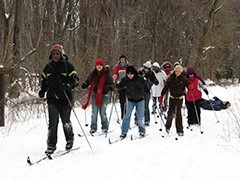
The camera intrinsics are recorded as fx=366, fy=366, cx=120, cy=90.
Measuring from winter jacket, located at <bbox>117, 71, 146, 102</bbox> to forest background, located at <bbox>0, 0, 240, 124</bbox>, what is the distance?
430 centimetres

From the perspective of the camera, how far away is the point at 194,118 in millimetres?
10969

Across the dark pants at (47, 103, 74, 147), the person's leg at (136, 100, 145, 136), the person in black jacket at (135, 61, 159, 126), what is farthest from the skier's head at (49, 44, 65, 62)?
the person in black jacket at (135, 61, 159, 126)

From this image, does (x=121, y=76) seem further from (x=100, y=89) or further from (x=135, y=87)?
(x=135, y=87)

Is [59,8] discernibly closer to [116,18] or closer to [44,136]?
[116,18]

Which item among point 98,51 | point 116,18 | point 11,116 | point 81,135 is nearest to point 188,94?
point 81,135

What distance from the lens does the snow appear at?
5.39 metres

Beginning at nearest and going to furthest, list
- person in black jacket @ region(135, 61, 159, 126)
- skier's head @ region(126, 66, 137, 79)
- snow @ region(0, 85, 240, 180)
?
snow @ region(0, 85, 240, 180), skier's head @ region(126, 66, 137, 79), person in black jacket @ region(135, 61, 159, 126)

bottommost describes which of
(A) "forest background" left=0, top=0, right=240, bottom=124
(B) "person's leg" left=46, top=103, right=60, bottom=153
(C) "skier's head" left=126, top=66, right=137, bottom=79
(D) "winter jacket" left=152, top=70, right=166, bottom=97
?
(B) "person's leg" left=46, top=103, right=60, bottom=153

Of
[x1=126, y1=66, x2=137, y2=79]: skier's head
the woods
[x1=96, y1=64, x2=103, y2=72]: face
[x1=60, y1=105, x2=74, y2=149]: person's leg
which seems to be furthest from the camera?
the woods

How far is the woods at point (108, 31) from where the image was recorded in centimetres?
1665

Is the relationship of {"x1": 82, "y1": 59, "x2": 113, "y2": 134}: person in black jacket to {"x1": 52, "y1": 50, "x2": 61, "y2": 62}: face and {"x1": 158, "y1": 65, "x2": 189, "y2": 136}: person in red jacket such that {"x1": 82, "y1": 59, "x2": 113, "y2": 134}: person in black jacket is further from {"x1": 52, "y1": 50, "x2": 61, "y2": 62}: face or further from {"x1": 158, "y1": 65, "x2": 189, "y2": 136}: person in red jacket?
{"x1": 52, "y1": 50, "x2": 61, "y2": 62}: face

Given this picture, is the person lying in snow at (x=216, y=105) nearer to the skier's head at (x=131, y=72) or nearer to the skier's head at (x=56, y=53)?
the skier's head at (x=131, y=72)

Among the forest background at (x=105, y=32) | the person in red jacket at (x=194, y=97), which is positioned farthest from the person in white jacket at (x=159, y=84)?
the forest background at (x=105, y=32)

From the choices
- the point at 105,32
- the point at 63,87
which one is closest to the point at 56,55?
the point at 63,87
